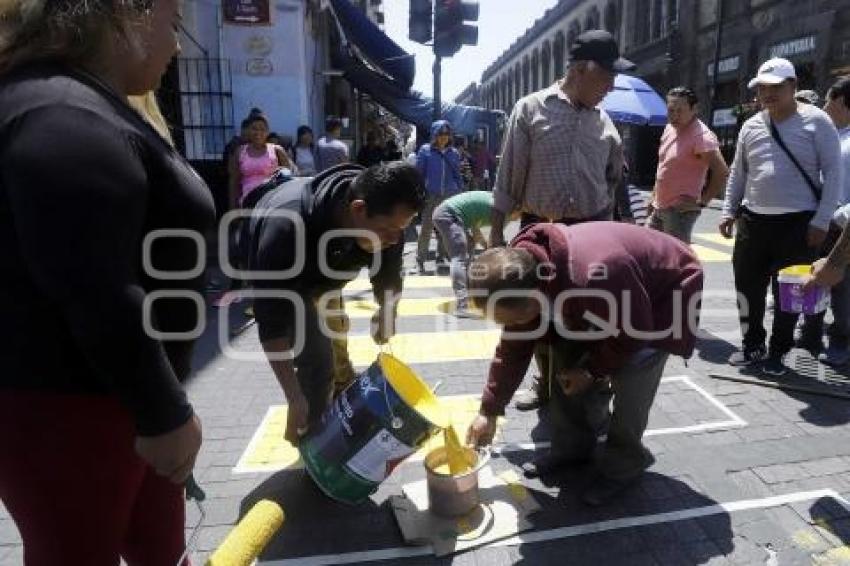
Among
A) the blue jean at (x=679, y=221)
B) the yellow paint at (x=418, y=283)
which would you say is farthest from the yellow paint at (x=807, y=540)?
the yellow paint at (x=418, y=283)

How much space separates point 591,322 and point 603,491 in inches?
34.1

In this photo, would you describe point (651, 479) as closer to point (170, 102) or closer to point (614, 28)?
point (170, 102)

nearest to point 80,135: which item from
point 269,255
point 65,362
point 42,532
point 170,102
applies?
point 65,362

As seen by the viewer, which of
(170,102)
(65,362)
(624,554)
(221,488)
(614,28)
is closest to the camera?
(65,362)

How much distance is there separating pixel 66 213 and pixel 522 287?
1536 mm

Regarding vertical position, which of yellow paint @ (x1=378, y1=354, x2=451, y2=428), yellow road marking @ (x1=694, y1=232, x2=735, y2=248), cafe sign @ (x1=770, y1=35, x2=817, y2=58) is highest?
cafe sign @ (x1=770, y1=35, x2=817, y2=58)

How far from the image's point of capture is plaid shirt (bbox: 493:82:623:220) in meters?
3.42

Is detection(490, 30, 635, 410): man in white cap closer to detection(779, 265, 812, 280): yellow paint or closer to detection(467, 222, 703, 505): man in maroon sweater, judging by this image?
detection(467, 222, 703, 505): man in maroon sweater

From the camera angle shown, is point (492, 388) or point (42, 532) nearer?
point (42, 532)

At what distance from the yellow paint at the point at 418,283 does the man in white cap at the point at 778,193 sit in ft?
10.8

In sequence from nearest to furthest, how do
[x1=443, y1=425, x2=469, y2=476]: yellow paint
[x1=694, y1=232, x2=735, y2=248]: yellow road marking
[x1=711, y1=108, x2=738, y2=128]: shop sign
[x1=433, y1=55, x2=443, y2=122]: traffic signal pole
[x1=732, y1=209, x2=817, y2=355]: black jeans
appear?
[x1=443, y1=425, x2=469, y2=476]: yellow paint → [x1=732, y1=209, x2=817, y2=355]: black jeans → [x1=433, y1=55, x2=443, y2=122]: traffic signal pole → [x1=694, y1=232, x2=735, y2=248]: yellow road marking → [x1=711, y1=108, x2=738, y2=128]: shop sign

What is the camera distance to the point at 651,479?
9.61ft

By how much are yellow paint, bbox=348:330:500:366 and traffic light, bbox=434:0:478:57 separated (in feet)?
15.5

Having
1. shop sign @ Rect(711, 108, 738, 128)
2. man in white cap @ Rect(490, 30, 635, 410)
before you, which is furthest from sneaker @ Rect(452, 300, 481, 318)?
shop sign @ Rect(711, 108, 738, 128)
